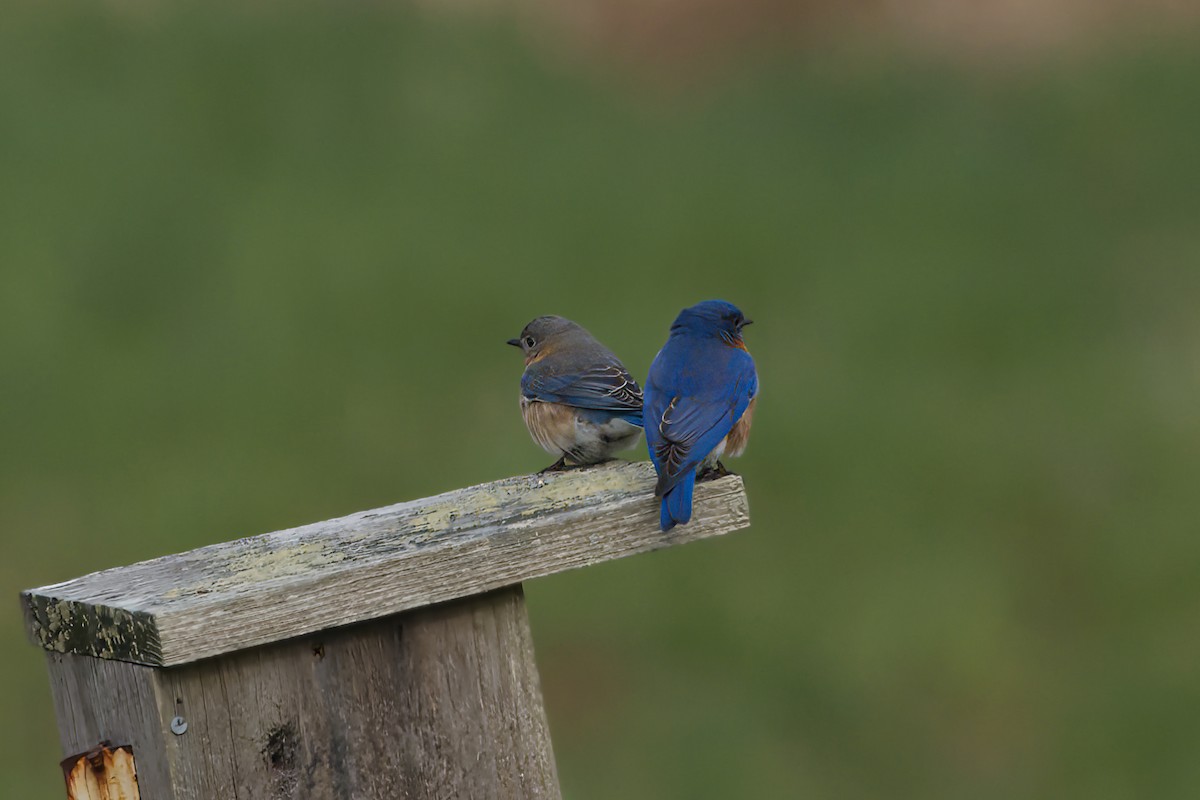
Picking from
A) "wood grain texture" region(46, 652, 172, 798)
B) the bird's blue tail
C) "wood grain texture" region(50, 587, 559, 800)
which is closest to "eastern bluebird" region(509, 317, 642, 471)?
the bird's blue tail

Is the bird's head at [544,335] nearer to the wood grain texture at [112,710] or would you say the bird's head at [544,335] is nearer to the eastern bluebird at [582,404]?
the eastern bluebird at [582,404]

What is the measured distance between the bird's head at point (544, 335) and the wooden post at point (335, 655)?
2.40 m

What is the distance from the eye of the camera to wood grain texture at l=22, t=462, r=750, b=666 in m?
2.68

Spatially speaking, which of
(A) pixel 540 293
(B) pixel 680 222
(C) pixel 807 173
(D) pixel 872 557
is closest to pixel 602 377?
(D) pixel 872 557

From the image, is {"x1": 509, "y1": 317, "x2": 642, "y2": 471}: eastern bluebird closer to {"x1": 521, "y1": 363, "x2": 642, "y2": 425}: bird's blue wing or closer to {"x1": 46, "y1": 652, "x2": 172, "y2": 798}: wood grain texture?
{"x1": 521, "y1": 363, "x2": 642, "y2": 425}: bird's blue wing

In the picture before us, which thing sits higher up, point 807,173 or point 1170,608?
point 807,173

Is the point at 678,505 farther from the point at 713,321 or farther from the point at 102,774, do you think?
the point at 713,321

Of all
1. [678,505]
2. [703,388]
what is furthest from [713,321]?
[678,505]

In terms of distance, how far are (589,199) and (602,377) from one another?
5.75 metres

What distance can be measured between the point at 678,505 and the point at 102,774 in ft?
3.46

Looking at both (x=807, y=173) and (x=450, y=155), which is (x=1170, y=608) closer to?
(x=807, y=173)

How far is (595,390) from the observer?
16.0 ft

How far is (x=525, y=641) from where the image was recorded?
2.98m

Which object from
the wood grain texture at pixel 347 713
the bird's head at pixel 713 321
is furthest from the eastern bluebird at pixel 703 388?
the wood grain texture at pixel 347 713
